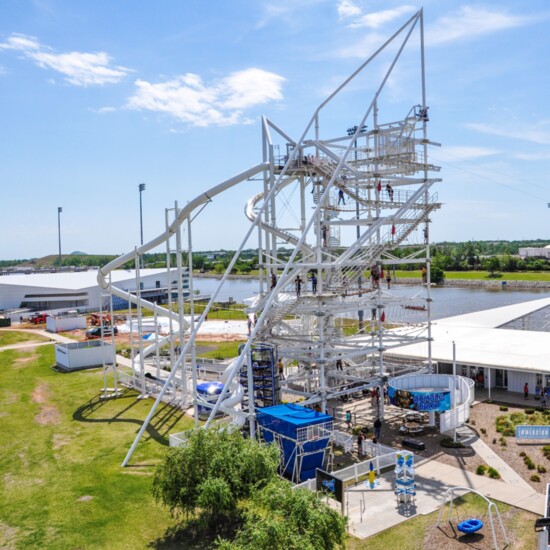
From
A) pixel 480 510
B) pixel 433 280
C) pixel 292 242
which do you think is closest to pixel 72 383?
pixel 292 242

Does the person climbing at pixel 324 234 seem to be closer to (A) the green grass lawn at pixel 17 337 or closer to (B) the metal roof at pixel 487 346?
(B) the metal roof at pixel 487 346

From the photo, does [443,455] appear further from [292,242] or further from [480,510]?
[292,242]

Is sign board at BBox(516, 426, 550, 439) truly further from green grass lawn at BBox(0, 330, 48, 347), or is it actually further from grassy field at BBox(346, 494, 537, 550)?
green grass lawn at BBox(0, 330, 48, 347)

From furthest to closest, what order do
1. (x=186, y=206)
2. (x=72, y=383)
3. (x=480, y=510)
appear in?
(x=72, y=383)
(x=186, y=206)
(x=480, y=510)

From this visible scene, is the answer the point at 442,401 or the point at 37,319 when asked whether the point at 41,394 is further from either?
the point at 37,319

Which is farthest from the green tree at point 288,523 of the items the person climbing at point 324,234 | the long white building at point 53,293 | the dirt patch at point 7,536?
the long white building at point 53,293

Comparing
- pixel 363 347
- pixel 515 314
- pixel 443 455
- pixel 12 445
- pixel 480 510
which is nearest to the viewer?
pixel 480 510

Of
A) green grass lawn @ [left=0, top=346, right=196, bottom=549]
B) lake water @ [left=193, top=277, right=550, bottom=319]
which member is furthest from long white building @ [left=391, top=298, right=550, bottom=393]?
lake water @ [left=193, top=277, right=550, bottom=319]
